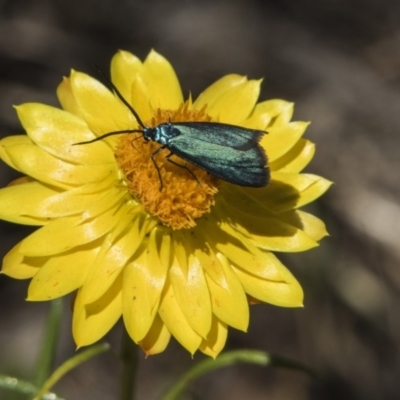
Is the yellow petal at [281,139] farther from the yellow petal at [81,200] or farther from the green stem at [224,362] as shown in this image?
the green stem at [224,362]

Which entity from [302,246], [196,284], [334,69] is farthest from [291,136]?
[334,69]

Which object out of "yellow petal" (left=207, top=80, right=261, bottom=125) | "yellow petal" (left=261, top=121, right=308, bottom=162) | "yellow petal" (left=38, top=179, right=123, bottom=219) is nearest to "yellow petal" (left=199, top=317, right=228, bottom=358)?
"yellow petal" (left=38, top=179, right=123, bottom=219)

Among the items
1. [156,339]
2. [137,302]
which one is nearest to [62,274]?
[137,302]

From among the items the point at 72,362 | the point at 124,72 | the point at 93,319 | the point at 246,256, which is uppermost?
the point at 124,72

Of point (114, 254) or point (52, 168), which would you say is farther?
point (52, 168)

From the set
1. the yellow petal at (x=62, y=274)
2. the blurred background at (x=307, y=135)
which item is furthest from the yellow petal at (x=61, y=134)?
the blurred background at (x=307, y=135)

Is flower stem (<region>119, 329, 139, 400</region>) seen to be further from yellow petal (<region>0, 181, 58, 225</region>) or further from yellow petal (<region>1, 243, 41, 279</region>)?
yellow petal (<region>0, 181, 58, 225</region>)

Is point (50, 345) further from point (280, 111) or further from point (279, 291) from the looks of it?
point (280, 111)
